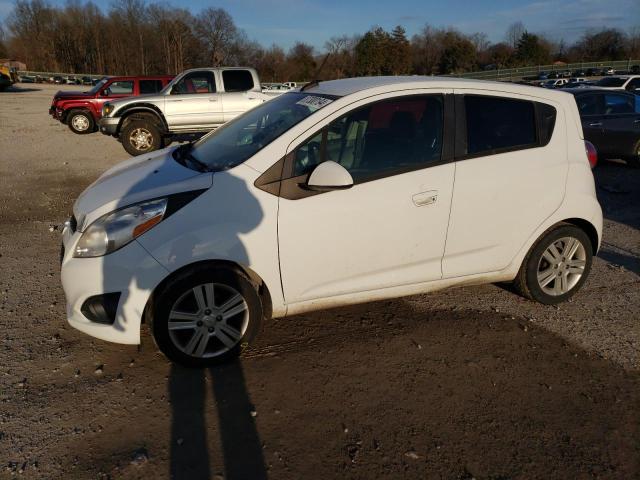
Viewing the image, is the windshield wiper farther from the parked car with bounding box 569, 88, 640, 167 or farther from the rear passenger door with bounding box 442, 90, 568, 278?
the parked car with bounding box 569, 88, 640, 167

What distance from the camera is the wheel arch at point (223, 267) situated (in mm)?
2943

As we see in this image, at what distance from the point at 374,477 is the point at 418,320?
164 cm

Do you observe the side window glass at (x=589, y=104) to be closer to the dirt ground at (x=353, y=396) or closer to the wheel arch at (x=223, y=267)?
the dirt ground at (x=353, y=396)

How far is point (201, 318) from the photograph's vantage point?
3.09 meters

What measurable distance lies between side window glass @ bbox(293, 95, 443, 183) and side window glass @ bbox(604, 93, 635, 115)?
8.09 metres

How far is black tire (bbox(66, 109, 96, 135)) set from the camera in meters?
14.9

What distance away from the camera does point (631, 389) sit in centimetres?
304

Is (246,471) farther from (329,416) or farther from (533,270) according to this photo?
(533,270)

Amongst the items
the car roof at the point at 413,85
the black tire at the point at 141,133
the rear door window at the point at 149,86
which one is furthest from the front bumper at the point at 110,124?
the car roof at the point at 413,85

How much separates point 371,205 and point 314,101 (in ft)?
2.94

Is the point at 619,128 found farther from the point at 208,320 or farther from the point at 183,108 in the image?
the point at 208,320

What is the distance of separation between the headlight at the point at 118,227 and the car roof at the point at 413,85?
1.47m

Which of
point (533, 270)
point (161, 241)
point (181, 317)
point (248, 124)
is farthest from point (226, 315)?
point (533, 270)

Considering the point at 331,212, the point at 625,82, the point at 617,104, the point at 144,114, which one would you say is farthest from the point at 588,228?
the point at 625,82
